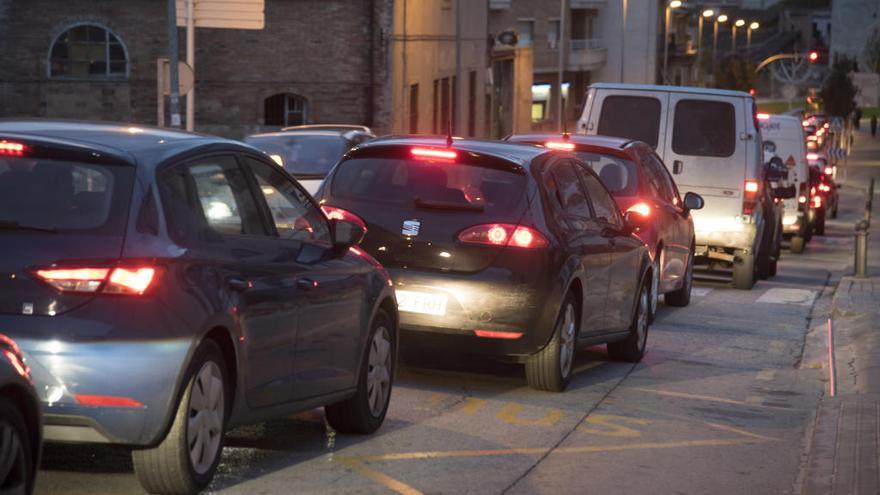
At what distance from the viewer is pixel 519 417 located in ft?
34.4

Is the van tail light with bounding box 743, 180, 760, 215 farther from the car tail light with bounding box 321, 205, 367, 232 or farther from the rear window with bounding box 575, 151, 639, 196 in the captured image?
the car tail light with bounding box 321, 205, 367, 232

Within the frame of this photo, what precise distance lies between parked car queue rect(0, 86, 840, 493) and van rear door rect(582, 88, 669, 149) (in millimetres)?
8810

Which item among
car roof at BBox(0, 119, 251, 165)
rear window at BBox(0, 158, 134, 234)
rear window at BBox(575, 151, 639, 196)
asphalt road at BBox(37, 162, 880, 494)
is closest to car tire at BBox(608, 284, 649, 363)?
asphalt road at BBox(37, 162, 880, 494)

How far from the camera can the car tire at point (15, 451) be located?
20.1 feet

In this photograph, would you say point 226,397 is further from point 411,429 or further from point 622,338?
point 622,338

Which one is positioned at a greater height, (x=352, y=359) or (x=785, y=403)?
(x=352, y=359)

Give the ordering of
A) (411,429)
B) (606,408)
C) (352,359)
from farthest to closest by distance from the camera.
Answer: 1. (606,408)
2. (411,429)
3. (352,359)

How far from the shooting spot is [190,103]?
28.9 meters

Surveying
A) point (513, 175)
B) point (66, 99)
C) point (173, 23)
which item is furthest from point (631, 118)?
point (66, 99)

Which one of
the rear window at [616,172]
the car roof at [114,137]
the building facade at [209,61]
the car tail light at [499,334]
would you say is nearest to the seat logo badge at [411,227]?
the car tail light at [499,334]

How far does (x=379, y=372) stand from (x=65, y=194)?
278 centimetres

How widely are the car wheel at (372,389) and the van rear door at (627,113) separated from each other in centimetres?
1235

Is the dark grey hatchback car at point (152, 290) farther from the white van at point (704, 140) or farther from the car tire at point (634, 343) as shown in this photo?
the white van at point (704, 140)

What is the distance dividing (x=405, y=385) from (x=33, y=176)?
4.54 m
